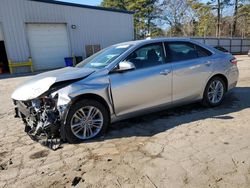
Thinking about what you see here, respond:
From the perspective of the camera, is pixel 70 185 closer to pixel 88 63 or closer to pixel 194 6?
pixel 88 63

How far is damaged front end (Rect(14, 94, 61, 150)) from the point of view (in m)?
3.76

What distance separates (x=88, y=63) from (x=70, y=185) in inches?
104

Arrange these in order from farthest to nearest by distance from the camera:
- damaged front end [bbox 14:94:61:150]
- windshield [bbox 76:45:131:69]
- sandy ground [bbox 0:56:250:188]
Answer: windshield [bbox 76:45:131:69], damaged front end [bbox 14:94:61:150], sandy ground [bbox 0:56:250:188]

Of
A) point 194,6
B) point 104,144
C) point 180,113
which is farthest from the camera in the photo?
point 194,6

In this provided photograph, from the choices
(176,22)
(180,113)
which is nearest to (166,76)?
(180,113)

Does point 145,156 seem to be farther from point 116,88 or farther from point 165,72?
point 165,72

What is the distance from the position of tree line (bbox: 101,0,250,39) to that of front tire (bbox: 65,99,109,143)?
3665 centimetres

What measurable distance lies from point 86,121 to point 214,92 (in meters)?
3.15

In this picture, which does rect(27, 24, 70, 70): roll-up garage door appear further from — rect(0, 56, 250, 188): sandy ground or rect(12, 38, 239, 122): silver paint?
rect(12, 38, 239, 122): silver paint

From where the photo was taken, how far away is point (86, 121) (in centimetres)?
396

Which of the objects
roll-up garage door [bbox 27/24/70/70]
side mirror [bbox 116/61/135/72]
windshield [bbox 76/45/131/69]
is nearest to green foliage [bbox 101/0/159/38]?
roll-up garage door [bbox 27/24/70/70]

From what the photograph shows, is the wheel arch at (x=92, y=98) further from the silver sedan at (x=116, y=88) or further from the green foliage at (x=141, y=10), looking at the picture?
the green foliage at (x=141, y=10)

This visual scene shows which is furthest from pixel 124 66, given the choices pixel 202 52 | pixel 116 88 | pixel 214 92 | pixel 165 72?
pixel 214 92

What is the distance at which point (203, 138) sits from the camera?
12.8ft
